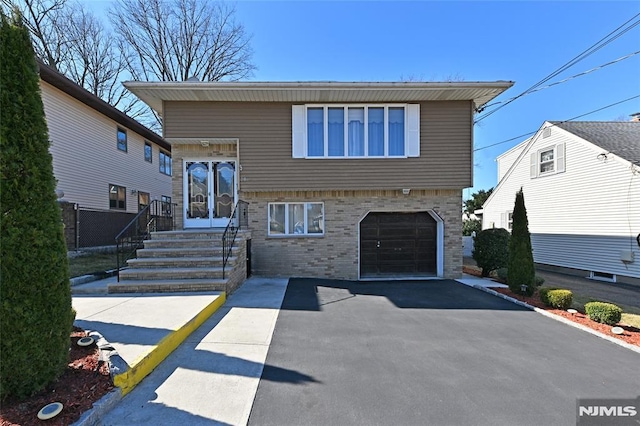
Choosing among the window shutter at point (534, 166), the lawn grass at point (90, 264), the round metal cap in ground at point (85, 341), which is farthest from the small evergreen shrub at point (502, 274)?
the lawn grass at point (90, 264)

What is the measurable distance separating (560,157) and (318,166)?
36.9ft

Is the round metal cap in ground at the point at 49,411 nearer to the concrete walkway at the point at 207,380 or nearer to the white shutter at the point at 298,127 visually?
the concrete walkway at the point at 207,380

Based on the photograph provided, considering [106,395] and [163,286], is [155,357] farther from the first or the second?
[163,286]

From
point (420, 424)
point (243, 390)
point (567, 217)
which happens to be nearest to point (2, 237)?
point (243, 390)

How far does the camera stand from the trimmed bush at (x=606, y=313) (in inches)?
213

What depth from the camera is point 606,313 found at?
545 centimetres

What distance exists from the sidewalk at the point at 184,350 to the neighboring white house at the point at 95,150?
7.00 m

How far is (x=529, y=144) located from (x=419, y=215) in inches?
359

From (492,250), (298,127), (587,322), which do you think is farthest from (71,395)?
(492,250)

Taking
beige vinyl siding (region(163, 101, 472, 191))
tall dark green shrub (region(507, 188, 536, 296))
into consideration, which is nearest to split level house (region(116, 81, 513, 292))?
beige vinyl siding (region(163, 101, 472, 191))

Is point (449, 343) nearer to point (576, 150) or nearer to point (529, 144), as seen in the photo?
point (576, 150)

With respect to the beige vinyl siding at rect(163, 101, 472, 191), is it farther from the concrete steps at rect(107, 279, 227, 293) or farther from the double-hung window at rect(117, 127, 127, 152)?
the double-hung window at rect(117, 127, 127, 152)

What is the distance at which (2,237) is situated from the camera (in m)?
2.53

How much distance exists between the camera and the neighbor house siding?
9.62 meters
